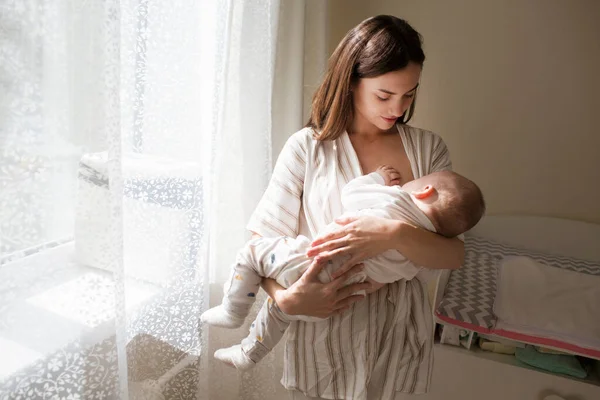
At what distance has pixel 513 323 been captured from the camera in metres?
1.68

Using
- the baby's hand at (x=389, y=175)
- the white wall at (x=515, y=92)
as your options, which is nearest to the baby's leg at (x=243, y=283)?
the baby's hand at (x=389, y=175)

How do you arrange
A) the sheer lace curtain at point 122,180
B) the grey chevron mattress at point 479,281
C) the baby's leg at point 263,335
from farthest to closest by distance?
the grey chevron mattress at point 479,281 → the baby's leg at point 263,335 → the sheer lace curtain at point 122,180

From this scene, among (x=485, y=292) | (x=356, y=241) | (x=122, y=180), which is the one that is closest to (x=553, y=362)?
(x=485, y=292)

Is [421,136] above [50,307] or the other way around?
above

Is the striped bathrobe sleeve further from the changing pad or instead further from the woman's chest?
the changing pad

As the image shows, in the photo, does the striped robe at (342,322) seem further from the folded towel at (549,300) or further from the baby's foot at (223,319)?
the folded towel at (549,300)

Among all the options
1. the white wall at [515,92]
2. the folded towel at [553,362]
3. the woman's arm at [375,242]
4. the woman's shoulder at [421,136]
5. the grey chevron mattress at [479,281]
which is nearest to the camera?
the woman's arm at [375,242]

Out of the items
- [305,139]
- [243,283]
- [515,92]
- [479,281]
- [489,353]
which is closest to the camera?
[243,283]

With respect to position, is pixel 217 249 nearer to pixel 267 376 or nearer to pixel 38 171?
pixel 267 376

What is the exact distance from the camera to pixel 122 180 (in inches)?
38.7

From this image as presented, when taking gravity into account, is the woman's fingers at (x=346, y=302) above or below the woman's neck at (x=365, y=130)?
below

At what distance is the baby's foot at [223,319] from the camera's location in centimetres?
124

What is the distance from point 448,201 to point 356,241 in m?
0.24

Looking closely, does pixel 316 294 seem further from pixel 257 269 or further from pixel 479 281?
pixel 479 281
